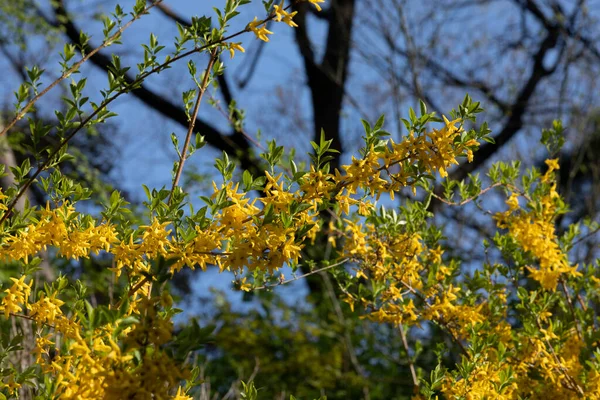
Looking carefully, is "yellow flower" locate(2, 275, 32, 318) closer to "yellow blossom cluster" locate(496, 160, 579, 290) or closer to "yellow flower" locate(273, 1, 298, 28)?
"yellow flower" locate(273, 1, 298, 28)

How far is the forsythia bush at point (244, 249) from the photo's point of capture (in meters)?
1.38

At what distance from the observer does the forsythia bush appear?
4.52 ft

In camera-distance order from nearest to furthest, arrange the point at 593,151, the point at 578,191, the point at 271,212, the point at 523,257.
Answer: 1. the point at 271,212
2. the point at 523,257
3. the point at 593,151
4. the point at 578,191

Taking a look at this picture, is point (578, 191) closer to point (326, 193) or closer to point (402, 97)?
point (402, 97)

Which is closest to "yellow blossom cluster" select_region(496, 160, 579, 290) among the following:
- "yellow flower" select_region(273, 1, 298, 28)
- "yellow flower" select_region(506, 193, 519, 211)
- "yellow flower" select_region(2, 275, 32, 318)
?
"yellow flower" select_region(506, 193, 519, 211)

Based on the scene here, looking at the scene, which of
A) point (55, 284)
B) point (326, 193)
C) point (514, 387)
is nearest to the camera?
point (326, 193)

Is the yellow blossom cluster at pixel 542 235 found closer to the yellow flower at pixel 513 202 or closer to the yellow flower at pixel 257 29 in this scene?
the yellow flower at pixel 513 202

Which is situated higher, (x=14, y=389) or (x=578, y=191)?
(x=578, y=191)

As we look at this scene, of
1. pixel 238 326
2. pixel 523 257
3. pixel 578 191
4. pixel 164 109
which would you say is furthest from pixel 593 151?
pixel 523 257

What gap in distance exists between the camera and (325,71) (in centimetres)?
919

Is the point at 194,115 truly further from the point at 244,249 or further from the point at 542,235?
the point at 542,235

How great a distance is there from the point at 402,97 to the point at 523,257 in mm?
4607

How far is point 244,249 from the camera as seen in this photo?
1653 millimetres

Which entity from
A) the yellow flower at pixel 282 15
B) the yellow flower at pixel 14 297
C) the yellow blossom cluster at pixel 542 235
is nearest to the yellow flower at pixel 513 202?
the yellow blossom cluster at pixel 542 235
